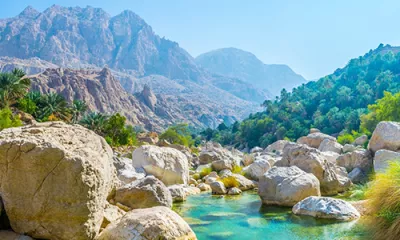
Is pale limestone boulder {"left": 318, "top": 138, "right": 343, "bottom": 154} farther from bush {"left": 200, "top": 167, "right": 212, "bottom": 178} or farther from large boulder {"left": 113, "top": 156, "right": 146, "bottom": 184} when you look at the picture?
large boulder {"left": 113, "top": 156, "right": 146, "bottom": 184}

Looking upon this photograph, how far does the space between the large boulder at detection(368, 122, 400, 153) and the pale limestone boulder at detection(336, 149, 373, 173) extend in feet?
2.54

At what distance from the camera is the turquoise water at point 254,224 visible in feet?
39.1

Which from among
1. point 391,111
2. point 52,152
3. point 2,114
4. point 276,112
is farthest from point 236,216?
point 276,112

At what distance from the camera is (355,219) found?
1309 centimetres

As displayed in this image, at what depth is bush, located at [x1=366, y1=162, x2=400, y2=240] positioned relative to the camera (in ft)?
28.7

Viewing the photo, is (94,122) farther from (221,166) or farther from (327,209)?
(327,209)

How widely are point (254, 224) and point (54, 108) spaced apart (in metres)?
51.2

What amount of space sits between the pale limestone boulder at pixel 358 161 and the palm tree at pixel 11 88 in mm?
44521

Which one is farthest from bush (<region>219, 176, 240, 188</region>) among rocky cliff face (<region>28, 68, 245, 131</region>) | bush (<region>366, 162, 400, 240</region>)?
rocky cliff face (<region>28, 68, 245, 131</region>)

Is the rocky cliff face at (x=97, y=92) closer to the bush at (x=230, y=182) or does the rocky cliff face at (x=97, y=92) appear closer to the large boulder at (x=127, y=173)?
the large boulder at (x=127, y=173)

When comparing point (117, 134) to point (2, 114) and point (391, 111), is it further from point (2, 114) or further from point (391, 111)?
point (391, 111)

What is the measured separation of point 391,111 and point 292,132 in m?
43.6

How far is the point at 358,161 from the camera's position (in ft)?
79.5

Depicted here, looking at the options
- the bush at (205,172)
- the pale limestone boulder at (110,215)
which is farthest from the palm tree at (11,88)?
the pale limestone boulder at (110,215)
